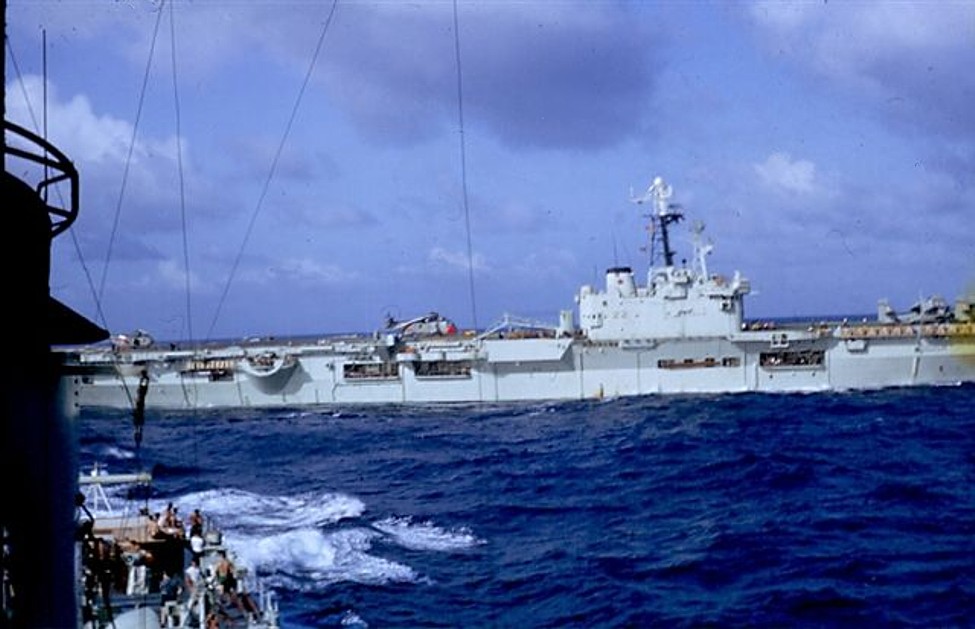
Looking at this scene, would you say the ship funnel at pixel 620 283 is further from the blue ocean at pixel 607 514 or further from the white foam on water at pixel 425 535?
the white foam on water at pixel 425 535

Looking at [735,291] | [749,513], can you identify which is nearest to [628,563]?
[749,513]

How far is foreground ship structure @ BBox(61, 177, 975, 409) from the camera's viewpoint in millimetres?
54938

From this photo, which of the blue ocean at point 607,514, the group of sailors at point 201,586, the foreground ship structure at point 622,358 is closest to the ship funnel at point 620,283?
the foreground ship structure at point 622,358

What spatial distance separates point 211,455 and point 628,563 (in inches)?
996

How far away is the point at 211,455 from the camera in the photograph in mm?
41031

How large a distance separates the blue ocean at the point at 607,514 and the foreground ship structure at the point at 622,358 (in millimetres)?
7305

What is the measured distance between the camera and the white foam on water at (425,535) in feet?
74.8

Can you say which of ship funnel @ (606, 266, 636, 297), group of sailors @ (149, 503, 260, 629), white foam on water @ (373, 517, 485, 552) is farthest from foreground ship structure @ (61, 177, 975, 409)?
group of sailors @ (149, 503, 260, 629)

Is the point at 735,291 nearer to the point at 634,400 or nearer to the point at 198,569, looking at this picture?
the point at 634,400

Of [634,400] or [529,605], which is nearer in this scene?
[529,605]

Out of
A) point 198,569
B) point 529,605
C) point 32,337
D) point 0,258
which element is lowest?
point 529,605

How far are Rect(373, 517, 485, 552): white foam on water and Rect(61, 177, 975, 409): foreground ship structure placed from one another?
31.2m

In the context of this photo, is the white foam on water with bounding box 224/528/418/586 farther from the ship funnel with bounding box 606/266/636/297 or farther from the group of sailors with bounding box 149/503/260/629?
the ship funnel with bounding box 606/266/636/297

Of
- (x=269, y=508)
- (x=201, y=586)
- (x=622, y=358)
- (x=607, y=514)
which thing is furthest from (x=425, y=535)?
(x=622, y=358)
